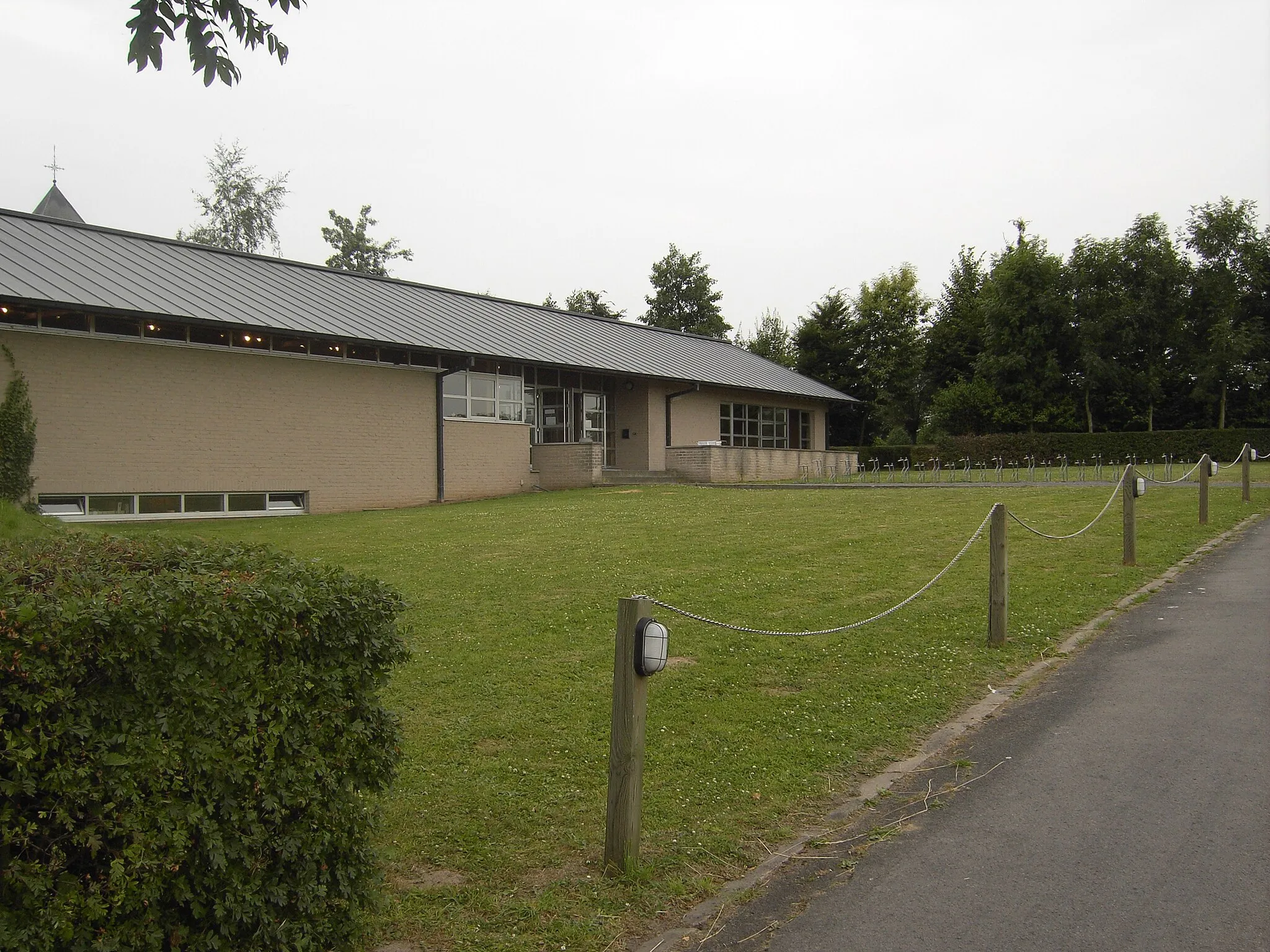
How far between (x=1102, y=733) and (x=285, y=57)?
252 inches

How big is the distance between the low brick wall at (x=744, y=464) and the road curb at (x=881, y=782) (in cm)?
1925

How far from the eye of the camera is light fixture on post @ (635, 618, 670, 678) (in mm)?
4258

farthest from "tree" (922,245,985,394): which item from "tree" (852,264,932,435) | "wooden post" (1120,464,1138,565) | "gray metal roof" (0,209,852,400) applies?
"wooden post" (1120,464,1138,565)

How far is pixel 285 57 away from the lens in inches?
231

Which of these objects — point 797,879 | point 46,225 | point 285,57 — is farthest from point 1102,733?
point 46,225

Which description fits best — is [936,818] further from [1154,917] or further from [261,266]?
[261,266]

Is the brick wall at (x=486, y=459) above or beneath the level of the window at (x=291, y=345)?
beneath

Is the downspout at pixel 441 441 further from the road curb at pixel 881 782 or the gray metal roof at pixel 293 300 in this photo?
the road curb at pixel 881 782

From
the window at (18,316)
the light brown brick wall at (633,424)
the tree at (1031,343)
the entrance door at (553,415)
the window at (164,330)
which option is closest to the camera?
the window at (18,316)

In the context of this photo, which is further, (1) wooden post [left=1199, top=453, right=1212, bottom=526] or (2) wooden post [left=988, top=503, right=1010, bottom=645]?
(1) wooden post [left=1199, top=453, right=1212, bottom=526]

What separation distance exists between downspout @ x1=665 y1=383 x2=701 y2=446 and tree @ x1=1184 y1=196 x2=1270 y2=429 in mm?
24018

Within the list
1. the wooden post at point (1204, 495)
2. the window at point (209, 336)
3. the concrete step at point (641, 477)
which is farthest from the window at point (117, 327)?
the wooden post at point (1204, 495)

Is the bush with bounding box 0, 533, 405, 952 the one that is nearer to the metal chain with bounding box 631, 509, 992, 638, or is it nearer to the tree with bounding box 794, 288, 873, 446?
the metal chain with bounding box 631, 509, 992, 638

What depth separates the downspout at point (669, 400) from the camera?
3272cm
